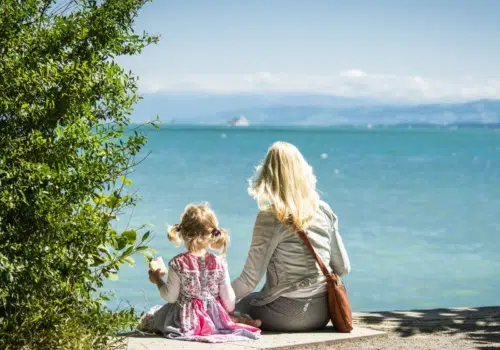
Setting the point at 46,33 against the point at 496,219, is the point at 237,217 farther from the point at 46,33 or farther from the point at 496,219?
the point at 46,33

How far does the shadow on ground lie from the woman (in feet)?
2.60

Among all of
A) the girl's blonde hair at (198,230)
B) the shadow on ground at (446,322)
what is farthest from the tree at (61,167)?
the shadow on ground at (446,322)

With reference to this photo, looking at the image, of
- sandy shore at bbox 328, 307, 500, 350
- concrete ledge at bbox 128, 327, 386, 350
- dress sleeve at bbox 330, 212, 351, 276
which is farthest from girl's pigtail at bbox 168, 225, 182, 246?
sandy shore at bbox 328, 307, 500, 350

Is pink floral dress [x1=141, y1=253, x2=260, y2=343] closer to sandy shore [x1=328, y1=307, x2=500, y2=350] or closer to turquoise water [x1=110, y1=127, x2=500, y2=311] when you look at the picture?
turquoise water [x1=110, y1=127, x2=500, y2=311]

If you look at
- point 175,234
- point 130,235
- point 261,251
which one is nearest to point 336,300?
point 261,251

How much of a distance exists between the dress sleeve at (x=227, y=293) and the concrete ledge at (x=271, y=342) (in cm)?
29

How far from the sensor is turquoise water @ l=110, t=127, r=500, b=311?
670 inches

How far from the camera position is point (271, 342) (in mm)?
5949

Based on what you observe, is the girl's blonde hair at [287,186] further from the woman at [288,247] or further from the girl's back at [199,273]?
the girl's back at [199,273]

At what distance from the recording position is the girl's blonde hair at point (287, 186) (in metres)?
6.05

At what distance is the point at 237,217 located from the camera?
87.4 ft

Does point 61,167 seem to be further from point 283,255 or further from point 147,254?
point 283,255

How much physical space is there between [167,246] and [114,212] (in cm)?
1324

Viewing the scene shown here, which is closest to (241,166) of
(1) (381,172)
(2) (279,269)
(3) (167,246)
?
(1) (381,172)
